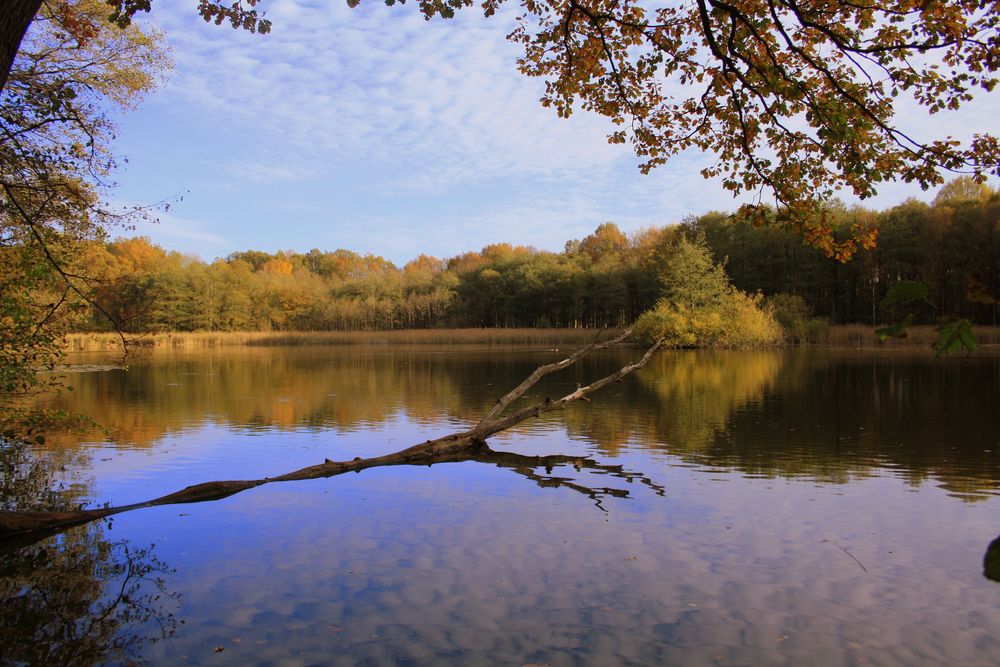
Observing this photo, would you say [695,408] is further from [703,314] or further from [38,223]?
[703,314]

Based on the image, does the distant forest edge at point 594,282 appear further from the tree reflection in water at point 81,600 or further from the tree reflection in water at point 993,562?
the tree reflection in water at point 993,562

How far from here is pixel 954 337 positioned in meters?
1.21

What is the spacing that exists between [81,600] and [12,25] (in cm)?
368

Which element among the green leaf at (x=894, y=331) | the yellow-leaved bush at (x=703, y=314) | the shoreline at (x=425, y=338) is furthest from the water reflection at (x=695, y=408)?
the shoreline at (x=425, y=338)

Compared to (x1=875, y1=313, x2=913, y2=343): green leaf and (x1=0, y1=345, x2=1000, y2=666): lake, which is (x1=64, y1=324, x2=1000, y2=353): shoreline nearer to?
(x1=0, y1=345, x2=1000, y2=666): lake

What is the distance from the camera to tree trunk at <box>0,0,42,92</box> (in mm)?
2947

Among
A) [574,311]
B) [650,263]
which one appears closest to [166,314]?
[574,311]

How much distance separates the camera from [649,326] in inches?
1683

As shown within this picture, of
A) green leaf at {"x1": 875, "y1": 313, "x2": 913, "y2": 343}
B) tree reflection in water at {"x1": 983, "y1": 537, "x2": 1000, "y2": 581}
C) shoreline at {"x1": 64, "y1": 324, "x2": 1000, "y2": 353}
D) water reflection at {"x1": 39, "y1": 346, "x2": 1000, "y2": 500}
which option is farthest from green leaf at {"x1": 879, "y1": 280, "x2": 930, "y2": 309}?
shoreline at {"x1": 64, "y1": 324, "x2": 1000, "y2": 353}

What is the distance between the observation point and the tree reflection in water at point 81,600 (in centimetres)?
410

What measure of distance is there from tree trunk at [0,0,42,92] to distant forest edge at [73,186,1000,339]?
119 feet

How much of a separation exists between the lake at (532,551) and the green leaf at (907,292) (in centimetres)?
46

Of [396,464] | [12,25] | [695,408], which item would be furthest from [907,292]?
[695,408]

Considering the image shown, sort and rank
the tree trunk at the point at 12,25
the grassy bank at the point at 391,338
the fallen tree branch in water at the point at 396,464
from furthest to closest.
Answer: the grassy bank at the point at 391,338 → the fallen tree branch in water at the point at 396,464 → the tree trunk at the point at 12,25
